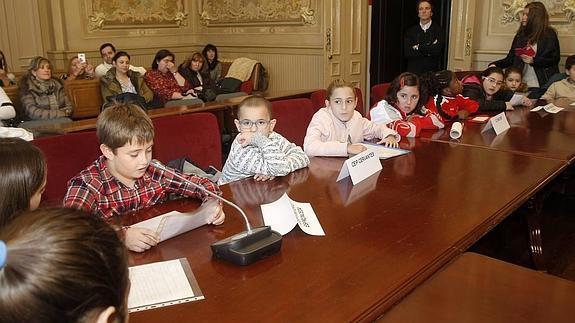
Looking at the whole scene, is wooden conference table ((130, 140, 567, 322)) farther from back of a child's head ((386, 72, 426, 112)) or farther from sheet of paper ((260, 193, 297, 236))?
back of a child's head ((386, 72, 426, 112))

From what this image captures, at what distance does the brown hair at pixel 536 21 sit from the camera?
5133 mm

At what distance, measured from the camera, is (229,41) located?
7.85 metres

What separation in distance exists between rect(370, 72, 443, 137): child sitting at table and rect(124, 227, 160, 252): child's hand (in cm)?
181

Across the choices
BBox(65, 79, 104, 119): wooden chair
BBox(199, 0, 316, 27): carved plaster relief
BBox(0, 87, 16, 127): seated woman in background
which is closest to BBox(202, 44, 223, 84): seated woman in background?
BBox(199, 0, 316, 27): carved plaster relief

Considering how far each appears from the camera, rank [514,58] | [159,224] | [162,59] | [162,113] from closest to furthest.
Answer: [159,224] < [162,113] < [514,58] < [162,59]

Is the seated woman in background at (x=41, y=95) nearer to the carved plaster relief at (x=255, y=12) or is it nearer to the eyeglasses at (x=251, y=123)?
the eyeglasses at (x=251, y=123)

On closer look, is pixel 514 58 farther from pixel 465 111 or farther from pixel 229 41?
pixel 229 41

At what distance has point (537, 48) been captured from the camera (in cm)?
514

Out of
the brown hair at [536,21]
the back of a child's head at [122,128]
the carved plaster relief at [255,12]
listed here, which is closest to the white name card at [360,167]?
the back of a child's head at [122,128]

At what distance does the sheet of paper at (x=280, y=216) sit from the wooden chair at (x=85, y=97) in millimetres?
4385

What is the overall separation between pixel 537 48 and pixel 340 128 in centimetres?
336

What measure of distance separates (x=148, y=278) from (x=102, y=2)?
6.74 metres

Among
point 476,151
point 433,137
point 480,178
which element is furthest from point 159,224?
point 433,137

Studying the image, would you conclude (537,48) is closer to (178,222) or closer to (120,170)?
(120,170)
